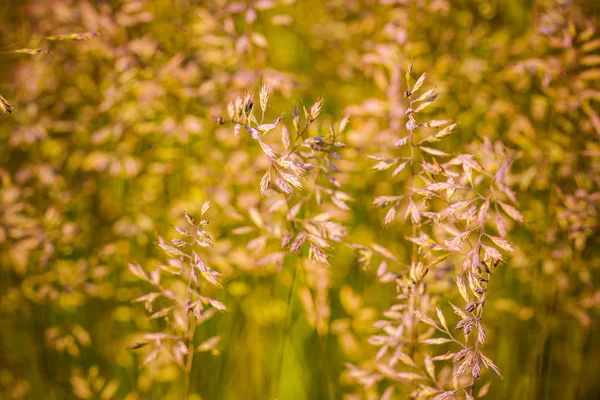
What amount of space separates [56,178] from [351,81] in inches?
44.9

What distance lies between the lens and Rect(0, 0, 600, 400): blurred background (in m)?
1.31

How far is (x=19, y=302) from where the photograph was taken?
4.61 ft

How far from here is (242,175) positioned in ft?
4.48

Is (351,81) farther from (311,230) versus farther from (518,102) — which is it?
(311,230)

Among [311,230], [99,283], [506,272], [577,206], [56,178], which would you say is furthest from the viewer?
[506,272]

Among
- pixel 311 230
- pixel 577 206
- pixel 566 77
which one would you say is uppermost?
pixel 566 77

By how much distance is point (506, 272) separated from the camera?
63.2 inches

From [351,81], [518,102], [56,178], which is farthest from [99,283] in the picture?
[518,102]

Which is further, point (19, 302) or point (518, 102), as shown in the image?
point (518, 102)

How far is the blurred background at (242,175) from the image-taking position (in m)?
1.31

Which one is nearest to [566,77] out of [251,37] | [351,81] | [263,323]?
[351,81]

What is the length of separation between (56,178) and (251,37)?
0.83m

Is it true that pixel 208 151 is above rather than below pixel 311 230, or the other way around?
above

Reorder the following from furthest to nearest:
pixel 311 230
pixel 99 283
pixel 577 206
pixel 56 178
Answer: pixel 99 283
pixel 56 178
pixel 577 206
pixel 311 230
